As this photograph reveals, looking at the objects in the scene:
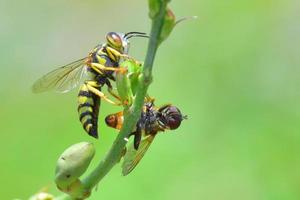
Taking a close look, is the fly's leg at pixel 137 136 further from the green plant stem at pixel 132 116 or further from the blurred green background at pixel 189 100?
the blurred green background at pixel 189 100

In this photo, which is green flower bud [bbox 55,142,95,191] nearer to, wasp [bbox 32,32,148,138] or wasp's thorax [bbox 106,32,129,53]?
wasp [bbox 32,32,148,138]

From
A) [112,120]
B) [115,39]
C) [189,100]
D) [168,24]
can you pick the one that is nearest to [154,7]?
[168,24]

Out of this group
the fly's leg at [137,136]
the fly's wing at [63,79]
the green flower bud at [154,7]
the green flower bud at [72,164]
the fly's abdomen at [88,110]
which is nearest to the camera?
the green flower bud at [154,7]

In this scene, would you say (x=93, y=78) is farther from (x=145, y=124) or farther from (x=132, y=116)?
(x=132, y=116)

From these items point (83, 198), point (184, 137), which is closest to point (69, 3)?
point (184, 137)

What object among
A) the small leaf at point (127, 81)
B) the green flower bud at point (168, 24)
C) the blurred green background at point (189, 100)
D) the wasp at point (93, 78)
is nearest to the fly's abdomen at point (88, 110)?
the wasp at point (93, 78)
